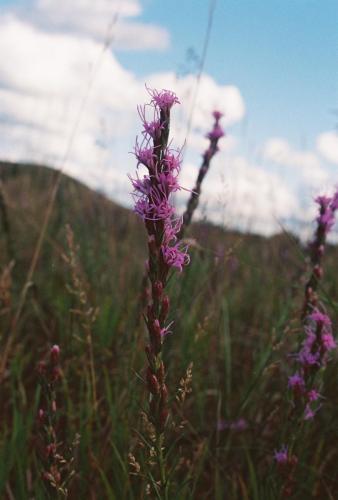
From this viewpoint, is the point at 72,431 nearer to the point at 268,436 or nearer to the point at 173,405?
the point at 173,405

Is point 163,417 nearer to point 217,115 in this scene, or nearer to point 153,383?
point 153,383

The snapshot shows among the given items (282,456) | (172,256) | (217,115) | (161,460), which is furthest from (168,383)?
(172,256)

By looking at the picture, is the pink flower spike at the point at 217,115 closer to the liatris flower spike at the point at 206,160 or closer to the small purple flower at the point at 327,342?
the liatris flower spike at the point at 206,160

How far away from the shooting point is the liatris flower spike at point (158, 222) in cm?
119

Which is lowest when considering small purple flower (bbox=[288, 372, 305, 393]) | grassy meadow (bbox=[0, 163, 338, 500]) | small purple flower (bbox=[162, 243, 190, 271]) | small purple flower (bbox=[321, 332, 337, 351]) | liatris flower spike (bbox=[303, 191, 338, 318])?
grassy meadow (bbox=[0, 163, 338, 500])

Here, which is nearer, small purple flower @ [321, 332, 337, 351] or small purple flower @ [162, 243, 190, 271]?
small purple flower @ [162, 243, 190, 271]

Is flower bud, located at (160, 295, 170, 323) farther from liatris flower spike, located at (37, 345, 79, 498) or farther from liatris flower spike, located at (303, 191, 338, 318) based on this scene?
liatris flower spike, located at (303, 191, 338, 318)

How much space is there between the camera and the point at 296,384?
1.70 meters

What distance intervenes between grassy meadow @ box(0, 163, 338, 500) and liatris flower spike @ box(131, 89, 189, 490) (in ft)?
0.19

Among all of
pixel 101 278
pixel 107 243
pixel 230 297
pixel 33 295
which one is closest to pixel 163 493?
pixel 33 295

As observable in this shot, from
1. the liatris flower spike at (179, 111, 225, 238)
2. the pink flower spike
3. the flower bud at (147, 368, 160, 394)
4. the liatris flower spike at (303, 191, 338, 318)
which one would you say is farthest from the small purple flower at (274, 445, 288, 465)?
the pink flower spike

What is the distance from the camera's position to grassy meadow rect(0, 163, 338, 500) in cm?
190

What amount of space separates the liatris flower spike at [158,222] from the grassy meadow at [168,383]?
0.06m

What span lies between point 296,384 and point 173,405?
1.11m
